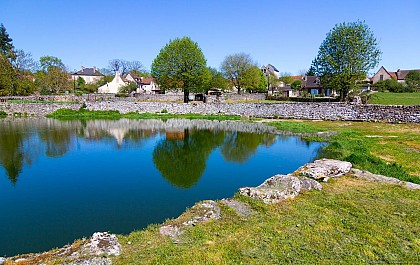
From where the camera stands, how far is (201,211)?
28.3ft

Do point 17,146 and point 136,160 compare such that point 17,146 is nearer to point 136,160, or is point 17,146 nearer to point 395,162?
point 136,160

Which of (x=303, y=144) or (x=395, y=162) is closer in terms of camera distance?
(x=395, y=162)

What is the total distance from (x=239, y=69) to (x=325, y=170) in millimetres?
69704

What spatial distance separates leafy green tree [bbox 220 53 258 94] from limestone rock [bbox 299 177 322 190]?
2713 inches

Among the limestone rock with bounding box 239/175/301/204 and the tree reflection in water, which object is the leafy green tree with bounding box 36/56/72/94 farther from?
the limestone rock with bounding box 239/175/301/204

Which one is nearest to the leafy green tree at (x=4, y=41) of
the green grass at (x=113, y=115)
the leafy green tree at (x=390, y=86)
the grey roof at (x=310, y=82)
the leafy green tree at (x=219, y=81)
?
the green grass at (x=113, y=115)

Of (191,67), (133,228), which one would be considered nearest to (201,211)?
(133,228)

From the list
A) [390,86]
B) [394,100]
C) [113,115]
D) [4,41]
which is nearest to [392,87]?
[390,86]

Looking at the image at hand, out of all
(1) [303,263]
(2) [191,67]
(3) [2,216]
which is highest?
(2) [191,67]

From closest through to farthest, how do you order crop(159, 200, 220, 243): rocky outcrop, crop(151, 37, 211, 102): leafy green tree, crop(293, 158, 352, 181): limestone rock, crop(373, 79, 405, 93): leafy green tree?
crop(159, 200, 220, 243): rocky outcrop < crop(293, 158, 352, 181): limestone rock < crop(151, 37, 211, 102): leafy green tree < crop(373, 79, 405, 93): leafy green tree

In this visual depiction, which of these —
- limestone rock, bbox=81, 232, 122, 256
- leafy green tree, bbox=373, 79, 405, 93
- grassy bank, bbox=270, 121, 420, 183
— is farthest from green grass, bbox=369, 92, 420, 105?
limestone rock, bbox=81, 232, 122, 256

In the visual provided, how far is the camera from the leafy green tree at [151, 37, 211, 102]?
176ft

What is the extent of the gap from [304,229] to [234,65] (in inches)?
2950

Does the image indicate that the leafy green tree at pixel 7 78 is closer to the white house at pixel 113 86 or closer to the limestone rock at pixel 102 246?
the white house at pixel 113 86
